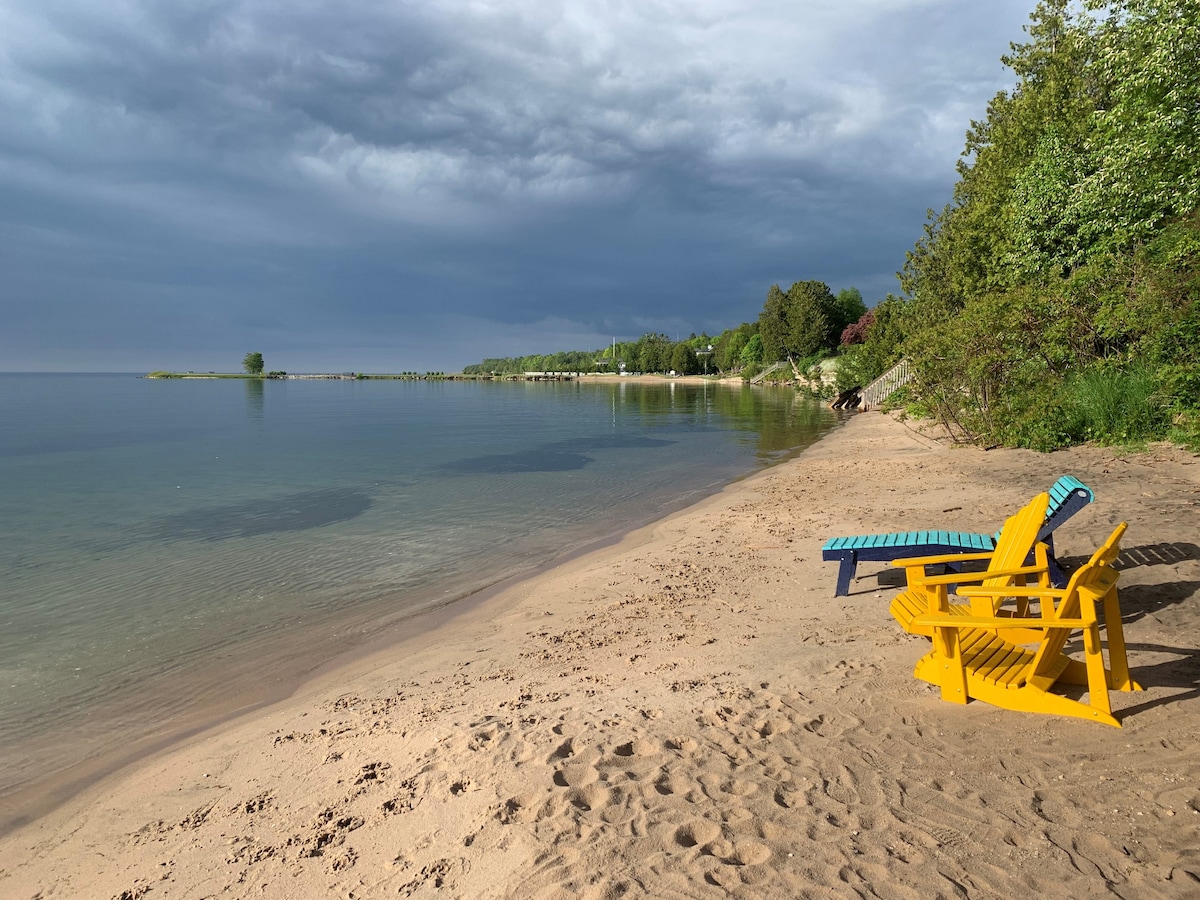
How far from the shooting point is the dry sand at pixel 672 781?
331cm

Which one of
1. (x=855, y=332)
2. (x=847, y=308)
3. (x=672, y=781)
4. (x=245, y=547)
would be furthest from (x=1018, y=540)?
(x=847, y=308)

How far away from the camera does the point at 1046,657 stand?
4590mm

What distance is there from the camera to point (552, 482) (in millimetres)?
20781

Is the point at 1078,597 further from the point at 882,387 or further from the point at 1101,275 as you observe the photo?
the point at 882,387

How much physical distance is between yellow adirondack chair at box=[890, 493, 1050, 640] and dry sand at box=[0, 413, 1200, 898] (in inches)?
20.3

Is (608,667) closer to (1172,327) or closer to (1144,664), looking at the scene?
(1144,664)

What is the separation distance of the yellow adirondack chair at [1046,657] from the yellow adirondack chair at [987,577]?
0.46 feet

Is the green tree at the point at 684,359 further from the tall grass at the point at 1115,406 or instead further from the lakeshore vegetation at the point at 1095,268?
the tall grass at the point at 1115,406

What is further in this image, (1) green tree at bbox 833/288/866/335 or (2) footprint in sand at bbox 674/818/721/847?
(1) green tree at bbox 833/288/866/335

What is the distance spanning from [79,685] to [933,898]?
26.2 feet

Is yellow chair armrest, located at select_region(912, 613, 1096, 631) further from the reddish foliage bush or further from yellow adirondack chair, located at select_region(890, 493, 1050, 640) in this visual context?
the reddish foliage bush

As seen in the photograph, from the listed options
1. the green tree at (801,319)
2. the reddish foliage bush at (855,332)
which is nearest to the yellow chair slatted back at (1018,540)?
the reddish foliage bush at (855,332)

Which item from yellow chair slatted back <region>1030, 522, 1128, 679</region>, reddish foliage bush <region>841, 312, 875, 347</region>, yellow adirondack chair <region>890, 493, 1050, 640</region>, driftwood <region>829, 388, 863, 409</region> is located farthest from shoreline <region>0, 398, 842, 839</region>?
reddish foliage bush <region>841, 312, 875, 347</region>

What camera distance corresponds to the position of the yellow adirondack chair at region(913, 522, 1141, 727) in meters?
4.38
